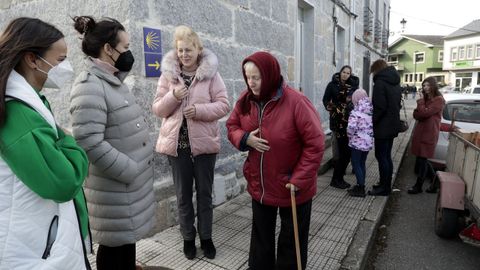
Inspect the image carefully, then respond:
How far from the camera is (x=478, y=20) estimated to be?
38.8 metres

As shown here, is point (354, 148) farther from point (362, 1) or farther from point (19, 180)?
point (362, 1)

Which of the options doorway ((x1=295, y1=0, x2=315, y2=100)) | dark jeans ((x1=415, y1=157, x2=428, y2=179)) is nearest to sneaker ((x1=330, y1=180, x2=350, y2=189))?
dark jeans ((x1=415, y1=157, x2=428, y2=179))

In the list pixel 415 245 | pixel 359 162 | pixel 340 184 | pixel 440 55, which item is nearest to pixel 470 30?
pixel 440 55

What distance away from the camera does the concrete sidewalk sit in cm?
286

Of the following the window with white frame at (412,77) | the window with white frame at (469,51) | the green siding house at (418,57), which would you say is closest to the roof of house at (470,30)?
the window with white frame at (469,51)

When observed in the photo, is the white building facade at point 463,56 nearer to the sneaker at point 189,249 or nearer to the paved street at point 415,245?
the paved street at point 415,245

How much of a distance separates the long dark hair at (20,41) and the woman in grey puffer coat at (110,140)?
1.68 feet

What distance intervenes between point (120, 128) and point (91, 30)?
59 centimetres

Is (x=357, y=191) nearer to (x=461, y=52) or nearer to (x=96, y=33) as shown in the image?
(x=96, y=33)

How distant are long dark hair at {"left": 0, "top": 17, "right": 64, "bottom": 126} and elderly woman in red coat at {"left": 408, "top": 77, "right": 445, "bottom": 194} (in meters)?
5.14

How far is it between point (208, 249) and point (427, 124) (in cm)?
399

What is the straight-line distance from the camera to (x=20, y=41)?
1305 millimetres

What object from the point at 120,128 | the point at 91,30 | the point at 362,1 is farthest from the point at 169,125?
the point at 362,1

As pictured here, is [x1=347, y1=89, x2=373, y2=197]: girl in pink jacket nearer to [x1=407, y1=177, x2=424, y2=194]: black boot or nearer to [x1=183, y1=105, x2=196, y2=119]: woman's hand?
[x1=407, y1=177, x2=424, y2=194]: black boot
